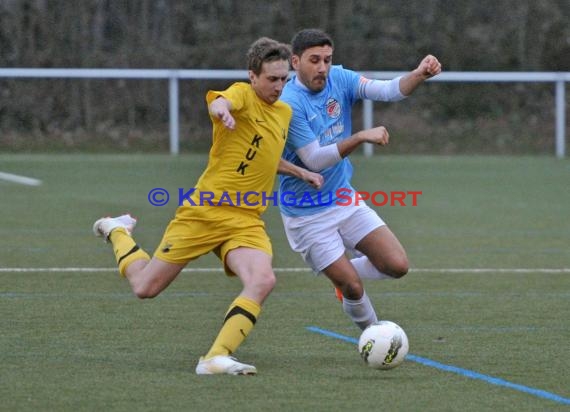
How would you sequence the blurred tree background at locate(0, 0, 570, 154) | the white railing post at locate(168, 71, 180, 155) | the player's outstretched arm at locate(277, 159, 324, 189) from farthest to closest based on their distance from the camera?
1. the blurred tree background at locate(0, 0, 570, 154)
2. the white railing post at locate(168, 71, 180, 155)
3. the player's outstretched arm at locate(277, 159, 324, 189)

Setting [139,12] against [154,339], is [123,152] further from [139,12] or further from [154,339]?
[154,339]

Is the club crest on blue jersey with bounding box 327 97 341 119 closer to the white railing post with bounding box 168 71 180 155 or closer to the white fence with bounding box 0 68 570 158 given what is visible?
the white fence with bounding box 0 68 570 158

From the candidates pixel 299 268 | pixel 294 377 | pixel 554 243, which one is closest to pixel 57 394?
pixel 294 377

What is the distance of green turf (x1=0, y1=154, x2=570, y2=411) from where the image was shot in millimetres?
6234

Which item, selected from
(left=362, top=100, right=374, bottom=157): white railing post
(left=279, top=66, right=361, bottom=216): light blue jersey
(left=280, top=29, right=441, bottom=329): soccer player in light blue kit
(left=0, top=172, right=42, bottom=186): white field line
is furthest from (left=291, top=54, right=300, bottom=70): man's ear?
(left=362, top=100, right=374, bottom=157): white railing post

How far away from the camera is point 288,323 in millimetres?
8625

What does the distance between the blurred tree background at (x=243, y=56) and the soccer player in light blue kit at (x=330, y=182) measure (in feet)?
67.2

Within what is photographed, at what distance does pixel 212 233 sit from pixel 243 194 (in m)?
0.27

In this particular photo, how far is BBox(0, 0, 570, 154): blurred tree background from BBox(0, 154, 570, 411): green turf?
38.7 feet

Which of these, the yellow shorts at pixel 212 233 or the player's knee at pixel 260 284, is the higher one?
the yellow shorts at pixel 212 233

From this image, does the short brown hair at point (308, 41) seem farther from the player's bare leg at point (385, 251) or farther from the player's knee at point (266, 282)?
the player's knee at point (266, 282)

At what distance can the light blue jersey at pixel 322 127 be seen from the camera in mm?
7559

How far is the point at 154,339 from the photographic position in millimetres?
7922

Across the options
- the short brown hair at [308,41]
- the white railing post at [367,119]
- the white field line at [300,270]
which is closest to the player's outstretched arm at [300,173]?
the short brown hair at [308,41]
